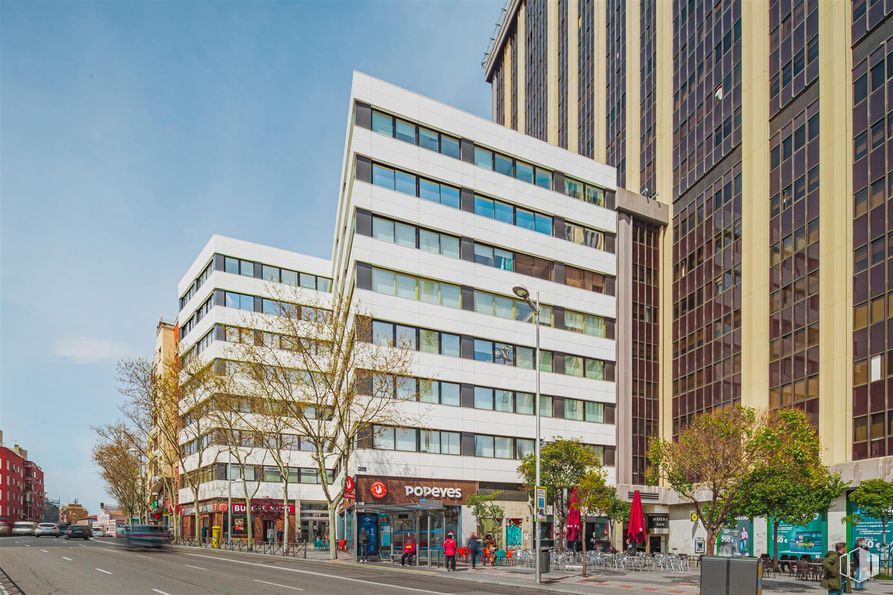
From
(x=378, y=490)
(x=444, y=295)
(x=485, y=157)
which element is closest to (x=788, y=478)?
(x=378, y=490)

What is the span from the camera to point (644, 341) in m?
62.0

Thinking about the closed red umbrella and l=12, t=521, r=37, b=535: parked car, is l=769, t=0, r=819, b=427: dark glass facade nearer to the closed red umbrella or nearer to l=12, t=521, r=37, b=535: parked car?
the closed red umbrella

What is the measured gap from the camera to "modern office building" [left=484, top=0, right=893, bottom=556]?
41031 millimetres

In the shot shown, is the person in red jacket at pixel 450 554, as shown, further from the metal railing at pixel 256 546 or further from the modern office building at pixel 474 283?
the metal railing at pixel 256 546

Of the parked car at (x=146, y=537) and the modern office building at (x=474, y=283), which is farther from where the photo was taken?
the modern office building at (x=474, y=283)

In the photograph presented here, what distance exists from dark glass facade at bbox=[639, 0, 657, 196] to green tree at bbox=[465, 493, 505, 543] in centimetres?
2925

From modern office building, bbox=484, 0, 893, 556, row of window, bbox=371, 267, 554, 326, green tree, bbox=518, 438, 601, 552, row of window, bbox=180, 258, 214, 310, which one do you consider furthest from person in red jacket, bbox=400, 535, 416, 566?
row of window, bbox=180, 258, 214, 310

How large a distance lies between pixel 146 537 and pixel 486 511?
64.0 ft

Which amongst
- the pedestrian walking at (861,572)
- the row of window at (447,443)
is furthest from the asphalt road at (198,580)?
the row of window at (447,443)

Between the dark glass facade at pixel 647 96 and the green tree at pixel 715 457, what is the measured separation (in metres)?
36.0

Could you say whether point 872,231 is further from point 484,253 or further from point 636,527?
point 484,253

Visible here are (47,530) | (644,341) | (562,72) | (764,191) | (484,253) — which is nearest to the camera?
(764,191)

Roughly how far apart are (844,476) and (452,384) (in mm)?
23073

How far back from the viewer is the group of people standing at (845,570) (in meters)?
19.5
